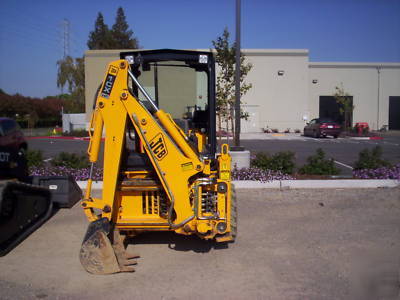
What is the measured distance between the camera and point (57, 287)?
421 centimetres

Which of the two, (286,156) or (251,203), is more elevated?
(286,156)

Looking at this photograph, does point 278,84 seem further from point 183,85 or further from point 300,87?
point 183,85

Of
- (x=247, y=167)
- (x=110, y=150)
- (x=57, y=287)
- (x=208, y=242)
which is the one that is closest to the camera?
(x=57, y=287)

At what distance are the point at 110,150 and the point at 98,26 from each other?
58.2m

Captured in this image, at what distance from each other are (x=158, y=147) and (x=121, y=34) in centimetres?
5645

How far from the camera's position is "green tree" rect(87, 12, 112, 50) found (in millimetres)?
56188

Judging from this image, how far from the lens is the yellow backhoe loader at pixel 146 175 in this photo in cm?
471

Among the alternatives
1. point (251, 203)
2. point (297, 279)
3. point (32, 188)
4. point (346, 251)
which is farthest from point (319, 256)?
point (32, 188)

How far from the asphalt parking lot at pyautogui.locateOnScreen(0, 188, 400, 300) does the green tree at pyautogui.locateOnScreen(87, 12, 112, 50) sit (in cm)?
5330

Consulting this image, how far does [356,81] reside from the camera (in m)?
35.2

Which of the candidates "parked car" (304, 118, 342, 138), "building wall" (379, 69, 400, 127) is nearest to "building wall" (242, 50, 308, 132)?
"parked car" (304, 118, 342, 138)

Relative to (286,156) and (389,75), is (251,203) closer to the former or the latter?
(286,156)

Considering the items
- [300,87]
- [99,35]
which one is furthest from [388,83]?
[99,35]

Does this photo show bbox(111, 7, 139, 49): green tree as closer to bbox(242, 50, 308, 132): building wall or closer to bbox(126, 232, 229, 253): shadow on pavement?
bbox(242, 50, 308, 132): building wall
